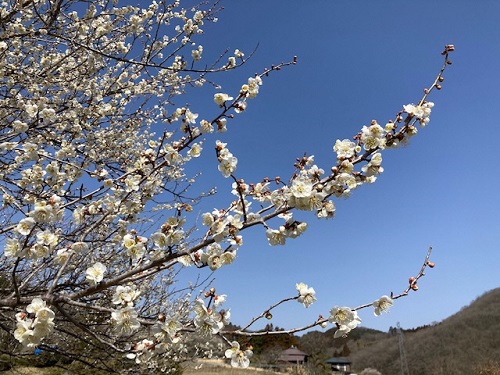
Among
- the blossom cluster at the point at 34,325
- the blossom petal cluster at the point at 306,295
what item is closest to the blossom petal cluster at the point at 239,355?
the blossom petal cluster at the point at 306,295

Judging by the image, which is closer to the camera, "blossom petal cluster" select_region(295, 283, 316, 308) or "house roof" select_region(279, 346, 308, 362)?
"blossom petal cluster" select_region(295, 283, 316, 308)

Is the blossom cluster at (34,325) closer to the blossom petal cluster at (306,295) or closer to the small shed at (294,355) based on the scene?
the blossom petal cluster at (306,295)

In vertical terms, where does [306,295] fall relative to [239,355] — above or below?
above

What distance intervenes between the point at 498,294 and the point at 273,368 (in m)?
18.0

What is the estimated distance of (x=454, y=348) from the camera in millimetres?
22719

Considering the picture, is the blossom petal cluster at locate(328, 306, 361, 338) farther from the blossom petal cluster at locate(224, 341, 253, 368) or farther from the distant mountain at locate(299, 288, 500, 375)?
the distant mountain at locate(299, 288, 500, 375)

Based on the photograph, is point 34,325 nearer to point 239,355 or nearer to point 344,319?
point 239,355

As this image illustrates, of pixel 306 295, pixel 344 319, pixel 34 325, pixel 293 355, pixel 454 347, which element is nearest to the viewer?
pixel 34 325

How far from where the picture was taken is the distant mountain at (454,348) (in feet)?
66.3

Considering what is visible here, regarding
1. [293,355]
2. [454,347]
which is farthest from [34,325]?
[293,355]

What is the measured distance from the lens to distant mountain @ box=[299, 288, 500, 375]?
20219 millimetres

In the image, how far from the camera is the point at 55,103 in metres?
4.74

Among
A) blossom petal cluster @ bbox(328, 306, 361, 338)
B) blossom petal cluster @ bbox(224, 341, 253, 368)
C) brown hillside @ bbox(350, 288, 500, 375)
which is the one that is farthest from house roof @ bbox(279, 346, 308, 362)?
blossom petal cluster @ bbox(328, 306, 361, 338)

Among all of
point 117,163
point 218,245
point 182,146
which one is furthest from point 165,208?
point 218,245
